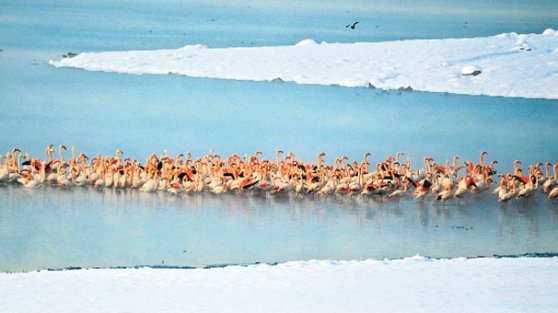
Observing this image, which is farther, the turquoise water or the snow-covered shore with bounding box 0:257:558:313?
the turquoise water

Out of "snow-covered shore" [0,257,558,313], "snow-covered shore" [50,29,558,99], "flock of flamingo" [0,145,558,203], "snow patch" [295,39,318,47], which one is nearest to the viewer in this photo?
"snow-covered shore" [0,257,558,313]

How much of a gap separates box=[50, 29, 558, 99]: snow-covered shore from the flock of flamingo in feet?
3.93

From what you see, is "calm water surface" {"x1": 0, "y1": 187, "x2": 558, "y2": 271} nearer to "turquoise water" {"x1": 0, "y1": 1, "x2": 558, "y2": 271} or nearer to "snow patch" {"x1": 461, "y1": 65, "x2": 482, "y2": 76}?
"turquoise water" {"x1": 0, "y1": 1, "x2": 558, "y2": 271}

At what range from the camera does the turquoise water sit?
4387 mm

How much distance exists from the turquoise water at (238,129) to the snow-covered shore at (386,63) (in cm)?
23

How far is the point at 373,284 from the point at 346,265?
0.26 meters

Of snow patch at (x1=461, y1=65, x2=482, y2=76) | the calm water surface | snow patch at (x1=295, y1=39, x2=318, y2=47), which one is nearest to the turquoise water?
the calm water surface

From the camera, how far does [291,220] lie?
183 inches

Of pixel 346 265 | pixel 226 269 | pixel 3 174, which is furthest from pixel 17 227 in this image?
pixel 346 265

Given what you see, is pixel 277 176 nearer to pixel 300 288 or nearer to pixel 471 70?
pixel 300 288

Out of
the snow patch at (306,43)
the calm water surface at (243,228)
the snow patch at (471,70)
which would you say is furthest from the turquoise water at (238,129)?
the snow patch at (471,70)

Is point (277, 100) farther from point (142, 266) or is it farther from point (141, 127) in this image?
point (142, 266)

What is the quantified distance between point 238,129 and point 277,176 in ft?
Answer: 1.64

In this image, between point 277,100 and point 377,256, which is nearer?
point 377,256
